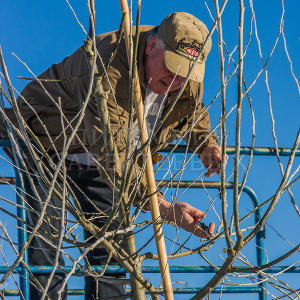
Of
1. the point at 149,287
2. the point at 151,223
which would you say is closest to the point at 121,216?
the point at 151,223

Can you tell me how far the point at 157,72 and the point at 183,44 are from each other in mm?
162

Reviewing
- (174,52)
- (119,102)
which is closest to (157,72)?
(174,52)

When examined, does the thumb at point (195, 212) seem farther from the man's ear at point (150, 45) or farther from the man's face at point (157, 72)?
the man's ear at point (150, 45)

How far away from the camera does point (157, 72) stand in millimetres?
2596

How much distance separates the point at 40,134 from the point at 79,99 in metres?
0.38

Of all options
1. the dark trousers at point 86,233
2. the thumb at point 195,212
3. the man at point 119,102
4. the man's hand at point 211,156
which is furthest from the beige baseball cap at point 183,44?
the dark trousers at point 86,233

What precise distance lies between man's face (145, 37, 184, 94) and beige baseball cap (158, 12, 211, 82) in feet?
0.13

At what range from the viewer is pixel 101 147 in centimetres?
235

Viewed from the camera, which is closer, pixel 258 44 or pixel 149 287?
pixel 258 44

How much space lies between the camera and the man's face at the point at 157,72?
8.49 feet

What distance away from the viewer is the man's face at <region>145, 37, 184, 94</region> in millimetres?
2588

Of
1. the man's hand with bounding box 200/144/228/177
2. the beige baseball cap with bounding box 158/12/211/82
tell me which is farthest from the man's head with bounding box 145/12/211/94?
the man's hand with bounding box 200/144/228/177

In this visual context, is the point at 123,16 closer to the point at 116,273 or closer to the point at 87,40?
the point at 87,40

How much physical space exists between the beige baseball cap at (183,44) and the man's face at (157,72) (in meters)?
0.04
